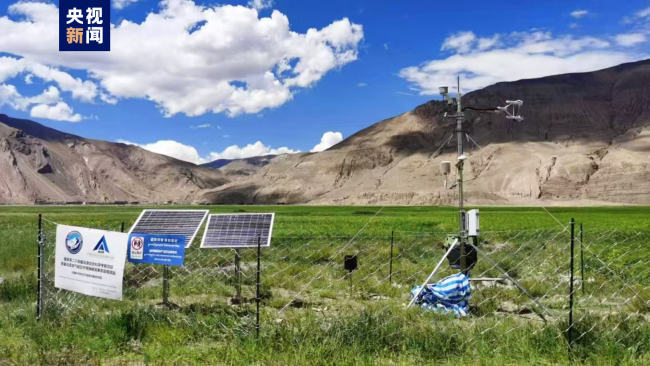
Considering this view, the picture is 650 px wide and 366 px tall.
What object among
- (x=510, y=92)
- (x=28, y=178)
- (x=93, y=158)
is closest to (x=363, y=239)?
(x=510, y=92)

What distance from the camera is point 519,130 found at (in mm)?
136375

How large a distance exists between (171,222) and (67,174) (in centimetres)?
17283

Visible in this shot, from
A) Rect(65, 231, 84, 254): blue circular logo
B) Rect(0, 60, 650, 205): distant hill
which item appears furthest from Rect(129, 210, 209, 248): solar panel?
Rect(0, 60, 650, 205): distant hill

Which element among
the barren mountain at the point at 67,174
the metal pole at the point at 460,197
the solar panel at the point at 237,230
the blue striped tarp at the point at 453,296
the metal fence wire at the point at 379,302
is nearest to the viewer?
the metal fence wire at the point at 379,302

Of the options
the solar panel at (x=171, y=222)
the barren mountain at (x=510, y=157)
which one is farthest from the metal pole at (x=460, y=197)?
the barren mountain at (x=510, y=157)

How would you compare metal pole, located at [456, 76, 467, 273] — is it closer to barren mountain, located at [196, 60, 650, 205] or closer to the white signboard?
the white signboard

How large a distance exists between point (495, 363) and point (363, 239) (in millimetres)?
16157

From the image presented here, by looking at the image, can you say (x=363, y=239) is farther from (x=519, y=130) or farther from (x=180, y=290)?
(x=519, y=130)

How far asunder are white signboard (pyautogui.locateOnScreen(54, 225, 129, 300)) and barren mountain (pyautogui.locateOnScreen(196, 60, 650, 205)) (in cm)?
9737

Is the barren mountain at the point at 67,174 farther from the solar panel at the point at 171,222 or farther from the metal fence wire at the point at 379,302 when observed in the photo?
the solar panel at the point at 171,222

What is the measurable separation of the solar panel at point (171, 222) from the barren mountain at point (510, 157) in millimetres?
94561

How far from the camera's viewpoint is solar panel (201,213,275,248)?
10695mm

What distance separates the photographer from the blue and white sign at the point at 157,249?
8.47m

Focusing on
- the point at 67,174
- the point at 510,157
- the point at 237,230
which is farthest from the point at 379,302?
the point at 67,174
